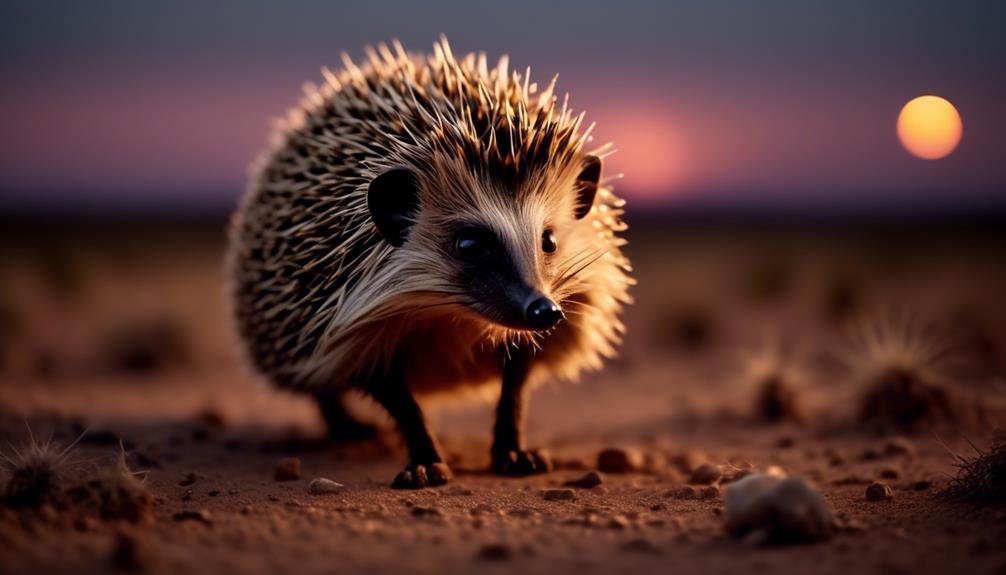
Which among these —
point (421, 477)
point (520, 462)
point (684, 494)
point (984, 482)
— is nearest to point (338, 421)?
point (520, 462)

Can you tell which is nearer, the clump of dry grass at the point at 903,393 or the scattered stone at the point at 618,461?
the scattered stone at the point at 618,461

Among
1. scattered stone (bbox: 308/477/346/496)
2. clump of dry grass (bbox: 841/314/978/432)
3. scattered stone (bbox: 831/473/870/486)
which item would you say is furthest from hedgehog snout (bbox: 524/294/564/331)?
clump of dry grass (bbox: 841/314/978/432)

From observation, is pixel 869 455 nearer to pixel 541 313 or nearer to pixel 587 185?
pixel 587 185

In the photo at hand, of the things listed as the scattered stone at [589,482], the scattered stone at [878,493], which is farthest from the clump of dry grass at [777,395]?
the scattered stone at [589,482]

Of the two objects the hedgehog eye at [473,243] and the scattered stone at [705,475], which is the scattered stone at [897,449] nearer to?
the scattered stone at [705,475]

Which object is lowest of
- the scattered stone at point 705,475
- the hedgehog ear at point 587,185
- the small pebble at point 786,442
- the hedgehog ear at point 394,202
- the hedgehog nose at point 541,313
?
the scattered stone at point 705,475

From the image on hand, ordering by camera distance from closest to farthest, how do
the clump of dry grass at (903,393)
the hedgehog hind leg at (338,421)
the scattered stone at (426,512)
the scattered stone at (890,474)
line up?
1. the scattered stone at (426,512)
2. the scattered stone at (890,474)
3. the hedgehog hind leg at (338,421)
4. the clump of dry grass at (903,393)

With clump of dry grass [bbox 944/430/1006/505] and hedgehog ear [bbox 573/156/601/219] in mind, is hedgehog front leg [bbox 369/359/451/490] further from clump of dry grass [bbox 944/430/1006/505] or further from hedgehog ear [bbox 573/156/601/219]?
clump of dry grass [bbox 944/430/1006/505]
